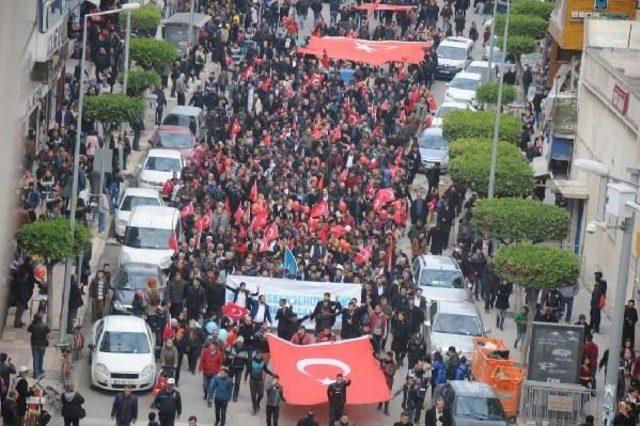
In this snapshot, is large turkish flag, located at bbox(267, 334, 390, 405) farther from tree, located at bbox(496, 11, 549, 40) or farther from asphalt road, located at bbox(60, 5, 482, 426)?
tree, located at bbox(496, 11, 549, 40)

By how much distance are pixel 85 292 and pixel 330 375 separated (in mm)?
8947

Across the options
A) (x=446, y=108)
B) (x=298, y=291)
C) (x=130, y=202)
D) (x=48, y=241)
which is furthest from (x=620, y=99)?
(x=446, y=108)

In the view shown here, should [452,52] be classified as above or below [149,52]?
below

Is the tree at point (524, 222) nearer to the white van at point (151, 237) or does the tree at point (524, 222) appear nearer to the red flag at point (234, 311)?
the red flag at point (234, 311)

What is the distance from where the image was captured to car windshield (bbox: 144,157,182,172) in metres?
43.7

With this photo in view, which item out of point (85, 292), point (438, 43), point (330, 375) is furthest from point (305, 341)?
point (438, 43)

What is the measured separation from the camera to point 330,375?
88.2 feet

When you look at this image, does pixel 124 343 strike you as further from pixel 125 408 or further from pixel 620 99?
pixel 620 99

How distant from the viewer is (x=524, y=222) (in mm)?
34531

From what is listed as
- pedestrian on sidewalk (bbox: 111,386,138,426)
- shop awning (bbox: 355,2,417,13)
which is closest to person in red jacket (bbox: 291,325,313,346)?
pedestrian on sidewalk (bbox: 111,386,138,426)

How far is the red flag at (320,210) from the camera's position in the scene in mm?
38938

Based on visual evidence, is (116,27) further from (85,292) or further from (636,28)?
(85,292)

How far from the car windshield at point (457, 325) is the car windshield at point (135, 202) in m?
11.2

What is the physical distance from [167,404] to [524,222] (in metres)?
13.0
